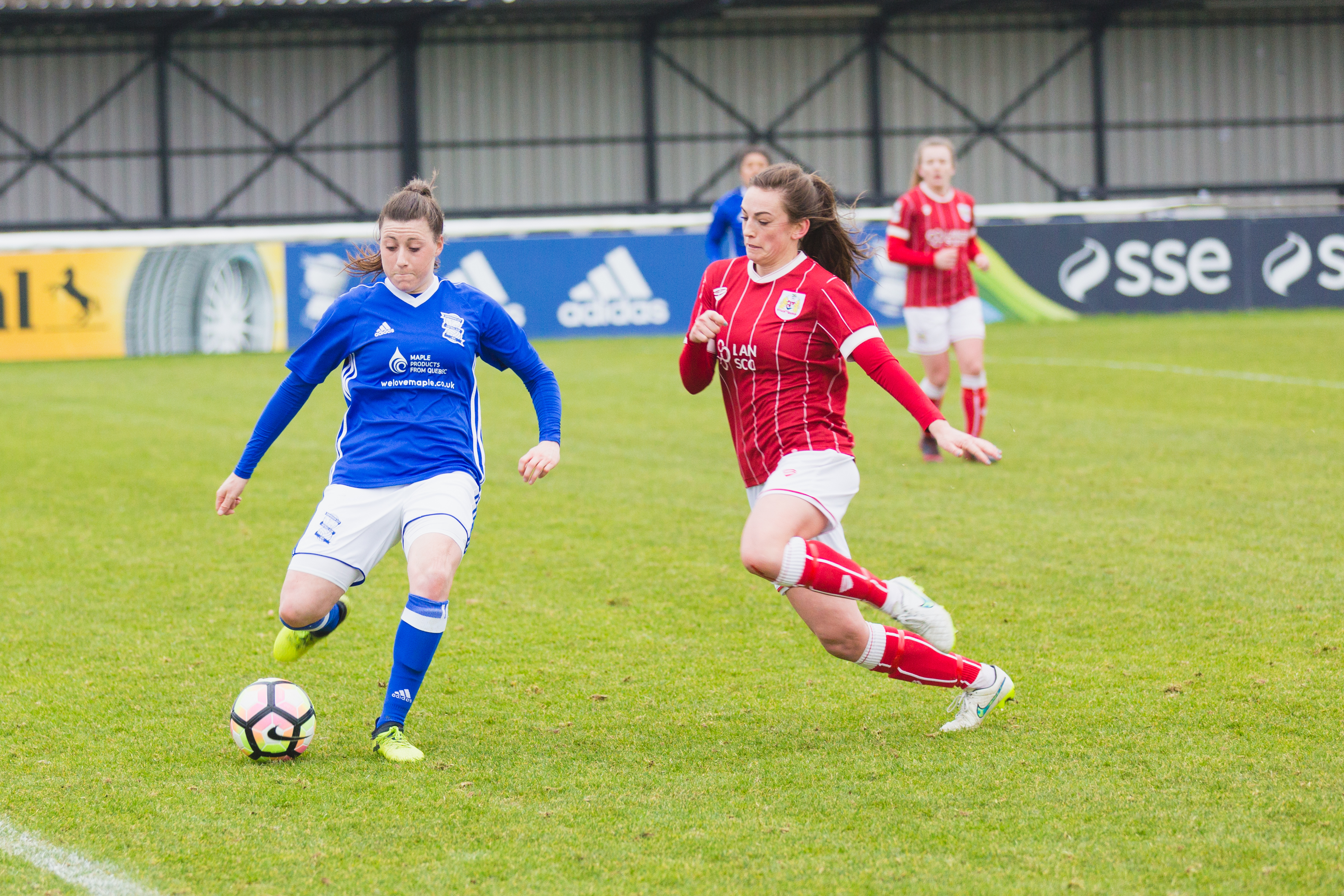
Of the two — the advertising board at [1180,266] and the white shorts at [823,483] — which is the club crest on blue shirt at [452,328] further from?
the advertising board at [1180,266]

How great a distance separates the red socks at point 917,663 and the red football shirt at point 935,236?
569cm

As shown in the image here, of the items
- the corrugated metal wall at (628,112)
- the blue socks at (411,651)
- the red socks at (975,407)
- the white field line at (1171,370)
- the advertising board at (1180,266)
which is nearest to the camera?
A: the blue socks at (411,651)

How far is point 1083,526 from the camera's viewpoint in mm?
7645

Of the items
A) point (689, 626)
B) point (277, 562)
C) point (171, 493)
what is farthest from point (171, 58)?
point (689, 626)

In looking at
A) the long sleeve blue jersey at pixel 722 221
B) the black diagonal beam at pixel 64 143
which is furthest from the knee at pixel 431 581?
the black diagonal beam at pixel 64 143

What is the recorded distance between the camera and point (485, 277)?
759 inches

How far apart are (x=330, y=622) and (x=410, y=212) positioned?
1401 mm

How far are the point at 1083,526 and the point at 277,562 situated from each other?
4228mm

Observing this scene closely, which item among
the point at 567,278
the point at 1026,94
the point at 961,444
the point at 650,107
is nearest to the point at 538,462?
the point at 961,444

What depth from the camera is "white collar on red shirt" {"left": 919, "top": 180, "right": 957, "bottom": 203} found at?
9.81 meters

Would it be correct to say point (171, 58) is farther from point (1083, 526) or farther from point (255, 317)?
point (1083, 526)

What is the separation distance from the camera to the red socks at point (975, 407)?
9.91 metres

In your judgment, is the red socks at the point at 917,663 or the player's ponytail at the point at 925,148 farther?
the player's ponytail at the point at 925,148

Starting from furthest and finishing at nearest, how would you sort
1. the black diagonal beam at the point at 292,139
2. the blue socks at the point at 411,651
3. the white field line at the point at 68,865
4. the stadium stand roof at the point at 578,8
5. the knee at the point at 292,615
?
the black diagonal beam at the point at 292,139
the stadium stand roof at the point at 578,8
the knee at the point at 292,615
the blue socks at the point at 411,651
the white field line at the point at 68,865
